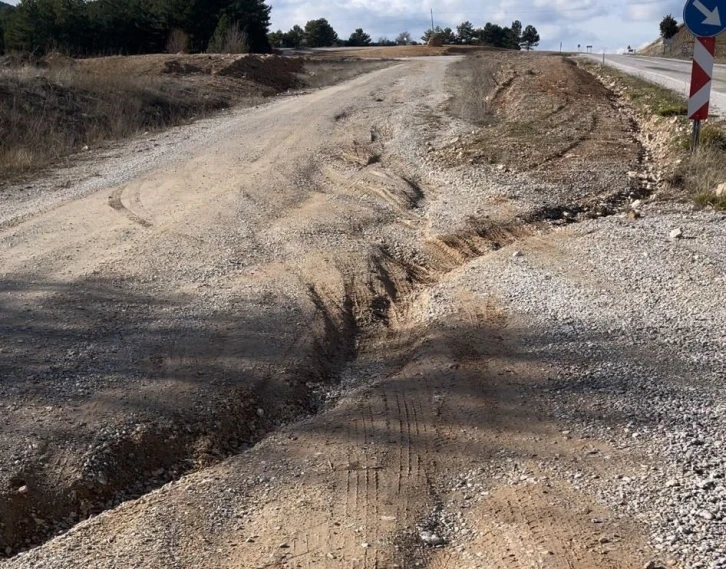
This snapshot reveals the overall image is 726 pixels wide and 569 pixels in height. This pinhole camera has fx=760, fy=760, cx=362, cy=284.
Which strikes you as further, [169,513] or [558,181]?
[558,181]

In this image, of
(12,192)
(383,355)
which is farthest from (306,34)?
(383,355)

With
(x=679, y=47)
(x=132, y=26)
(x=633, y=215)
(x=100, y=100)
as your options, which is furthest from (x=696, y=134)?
(x=679, y=47)

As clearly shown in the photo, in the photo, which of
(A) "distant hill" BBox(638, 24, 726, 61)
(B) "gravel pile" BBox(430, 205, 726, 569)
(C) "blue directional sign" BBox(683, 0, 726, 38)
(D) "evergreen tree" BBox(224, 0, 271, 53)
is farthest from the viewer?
(A) "distant hill" BBox(638, 24, 726, 61)

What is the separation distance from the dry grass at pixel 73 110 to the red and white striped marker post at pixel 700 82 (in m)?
8.51

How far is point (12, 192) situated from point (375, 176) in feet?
14.3

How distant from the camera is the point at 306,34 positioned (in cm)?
7494

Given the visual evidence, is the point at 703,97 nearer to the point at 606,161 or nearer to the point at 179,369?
the point at 606,161

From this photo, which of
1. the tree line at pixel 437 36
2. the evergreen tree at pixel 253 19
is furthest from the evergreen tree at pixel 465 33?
the evergreen tree at pixel 253 19

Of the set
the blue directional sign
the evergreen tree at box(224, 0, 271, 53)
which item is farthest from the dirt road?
the evergreen tree at box(224, 0, 271, 53)

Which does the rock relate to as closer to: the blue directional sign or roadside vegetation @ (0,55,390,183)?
the blue directional sign

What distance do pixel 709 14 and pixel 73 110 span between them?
11.5 m

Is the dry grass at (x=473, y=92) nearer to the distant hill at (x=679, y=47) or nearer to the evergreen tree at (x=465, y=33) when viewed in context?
the distant hill at (x=679, y=47)

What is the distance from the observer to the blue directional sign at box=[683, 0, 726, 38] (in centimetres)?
794

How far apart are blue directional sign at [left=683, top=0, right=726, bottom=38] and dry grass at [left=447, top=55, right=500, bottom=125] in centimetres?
492
